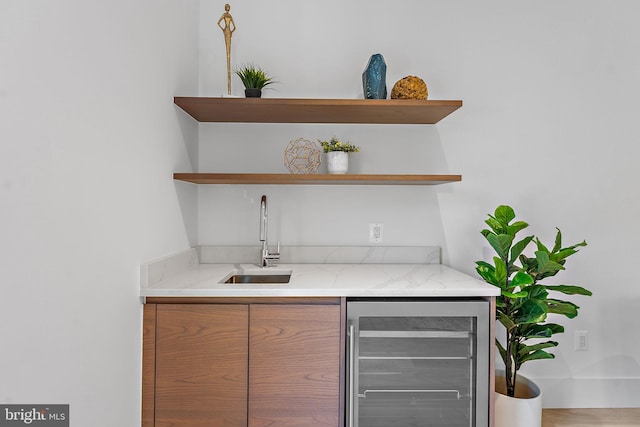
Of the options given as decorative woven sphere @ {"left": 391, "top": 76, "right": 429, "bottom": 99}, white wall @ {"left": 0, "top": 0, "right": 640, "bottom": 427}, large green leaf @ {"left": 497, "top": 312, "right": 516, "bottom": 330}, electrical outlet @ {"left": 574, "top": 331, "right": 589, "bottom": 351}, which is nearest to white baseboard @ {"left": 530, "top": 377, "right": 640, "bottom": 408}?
white wall @ {"left": 0, "top": 0, "right": 640, "bottom": 427}

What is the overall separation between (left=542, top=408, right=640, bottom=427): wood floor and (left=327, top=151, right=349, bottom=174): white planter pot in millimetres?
1685

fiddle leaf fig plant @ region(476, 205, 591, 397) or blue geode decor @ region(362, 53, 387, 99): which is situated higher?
blue geode decor @ region(362, 53, 387, 99)

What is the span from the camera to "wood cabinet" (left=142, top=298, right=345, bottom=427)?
155 centimetres

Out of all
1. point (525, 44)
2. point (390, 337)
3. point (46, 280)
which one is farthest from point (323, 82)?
point (46, 280)

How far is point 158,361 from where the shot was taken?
1554 mm

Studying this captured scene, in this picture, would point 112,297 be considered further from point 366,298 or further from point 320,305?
point 366,298

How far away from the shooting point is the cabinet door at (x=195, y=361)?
1555 millimetres

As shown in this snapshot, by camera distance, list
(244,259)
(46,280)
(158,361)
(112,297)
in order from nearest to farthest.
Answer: (46,280) → (112,297) → (158,361) → (244,259)

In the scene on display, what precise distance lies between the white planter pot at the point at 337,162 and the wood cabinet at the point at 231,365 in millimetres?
748

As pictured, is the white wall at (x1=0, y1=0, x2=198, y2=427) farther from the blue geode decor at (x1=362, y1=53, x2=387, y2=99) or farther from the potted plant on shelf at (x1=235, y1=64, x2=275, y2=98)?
the blue geode decor at (x1=362, y1=53, x2=387, y2=99)

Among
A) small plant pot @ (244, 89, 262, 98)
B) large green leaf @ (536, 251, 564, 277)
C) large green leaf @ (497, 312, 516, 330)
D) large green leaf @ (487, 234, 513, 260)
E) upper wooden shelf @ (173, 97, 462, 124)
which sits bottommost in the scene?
large green leaf @ (497, 312, 516, 330)

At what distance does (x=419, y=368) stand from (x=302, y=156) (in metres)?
1.21

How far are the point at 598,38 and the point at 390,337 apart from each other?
2.08 meters

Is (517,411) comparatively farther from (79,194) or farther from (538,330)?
(79,194)
